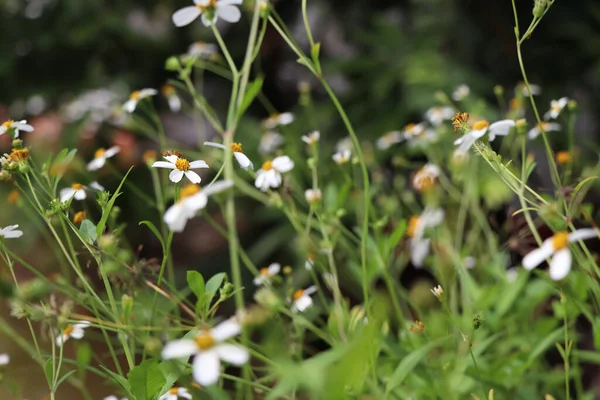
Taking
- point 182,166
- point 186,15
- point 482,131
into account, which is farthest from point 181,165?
point 482,131

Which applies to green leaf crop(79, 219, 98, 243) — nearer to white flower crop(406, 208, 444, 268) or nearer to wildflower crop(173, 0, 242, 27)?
wildflower crop(173, 0, 242, 27)

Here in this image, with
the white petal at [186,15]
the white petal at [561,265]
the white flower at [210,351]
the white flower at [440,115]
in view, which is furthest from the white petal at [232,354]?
the white flower at [440,115]

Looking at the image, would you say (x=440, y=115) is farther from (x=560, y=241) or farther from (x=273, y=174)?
(x=560, y=241)

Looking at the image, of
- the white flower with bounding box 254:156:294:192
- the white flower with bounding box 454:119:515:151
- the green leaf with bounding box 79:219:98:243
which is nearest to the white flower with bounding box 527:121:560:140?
the white flower with bounding box 454:119:515:151

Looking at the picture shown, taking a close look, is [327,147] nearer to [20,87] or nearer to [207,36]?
[207,36]

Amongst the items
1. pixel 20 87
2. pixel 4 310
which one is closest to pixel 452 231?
pixel 4 310

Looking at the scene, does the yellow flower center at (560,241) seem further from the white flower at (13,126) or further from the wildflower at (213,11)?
the white flower at (13,126)
